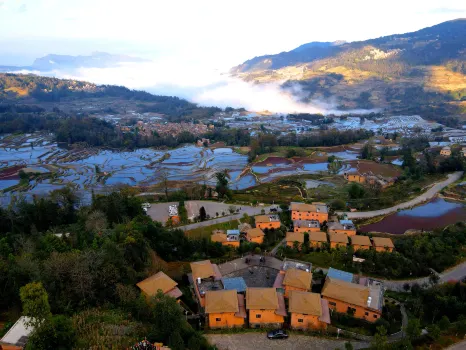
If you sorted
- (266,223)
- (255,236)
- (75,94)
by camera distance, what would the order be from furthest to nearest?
(75,94), (266,223), (255,236)

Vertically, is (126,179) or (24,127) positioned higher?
(24,127)

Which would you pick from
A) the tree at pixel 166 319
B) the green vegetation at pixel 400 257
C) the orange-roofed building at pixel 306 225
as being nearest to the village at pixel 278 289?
the green vegetation at pixel 400 257

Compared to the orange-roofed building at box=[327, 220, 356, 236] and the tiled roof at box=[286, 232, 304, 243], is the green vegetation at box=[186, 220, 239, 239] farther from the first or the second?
the orange-roofed building at box=[327, 220, 356, 236]

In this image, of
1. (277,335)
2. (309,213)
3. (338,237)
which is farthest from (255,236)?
(277,335)

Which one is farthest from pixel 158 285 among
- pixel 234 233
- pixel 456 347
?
pixel 456 347

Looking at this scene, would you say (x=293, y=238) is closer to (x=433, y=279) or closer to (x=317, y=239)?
(x=317, y=239)

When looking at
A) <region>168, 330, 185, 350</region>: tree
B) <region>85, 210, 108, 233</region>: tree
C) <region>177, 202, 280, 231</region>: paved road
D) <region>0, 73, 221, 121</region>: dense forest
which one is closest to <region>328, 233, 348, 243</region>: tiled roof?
<region>177, 202, 280, 231</region>: paved road

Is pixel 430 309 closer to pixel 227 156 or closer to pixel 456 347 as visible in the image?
pixel 456 347
